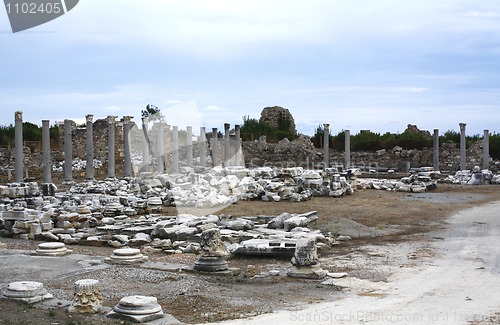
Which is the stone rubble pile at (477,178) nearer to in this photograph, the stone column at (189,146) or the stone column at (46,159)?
the stone column at (189,146)

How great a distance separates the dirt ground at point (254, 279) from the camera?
8188mm

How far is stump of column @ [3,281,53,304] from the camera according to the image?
27.7 ft

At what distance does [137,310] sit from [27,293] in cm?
188

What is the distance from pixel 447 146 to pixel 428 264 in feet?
116

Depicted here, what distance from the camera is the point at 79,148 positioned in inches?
1774

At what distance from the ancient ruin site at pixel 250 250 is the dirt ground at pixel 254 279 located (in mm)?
32

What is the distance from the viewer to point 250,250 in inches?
513

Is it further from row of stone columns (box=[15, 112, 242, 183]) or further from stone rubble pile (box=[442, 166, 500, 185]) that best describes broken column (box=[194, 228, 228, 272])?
stone rubble pile (box=[442, 166, 500, 185])

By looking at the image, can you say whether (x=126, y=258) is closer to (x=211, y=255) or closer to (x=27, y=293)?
(x=211, y=255)

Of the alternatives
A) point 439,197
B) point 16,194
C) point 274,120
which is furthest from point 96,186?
point 274,120

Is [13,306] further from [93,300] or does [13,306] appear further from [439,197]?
[439,197]

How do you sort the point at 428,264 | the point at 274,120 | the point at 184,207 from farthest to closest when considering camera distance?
the point at 274,120, the point at 184,207, the point at 428,264

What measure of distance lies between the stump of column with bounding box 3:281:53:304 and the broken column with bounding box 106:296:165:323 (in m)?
1.31

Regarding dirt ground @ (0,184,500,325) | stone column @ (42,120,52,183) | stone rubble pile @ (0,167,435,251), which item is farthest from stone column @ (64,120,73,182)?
dirt ground @ (0,184,500,325)
